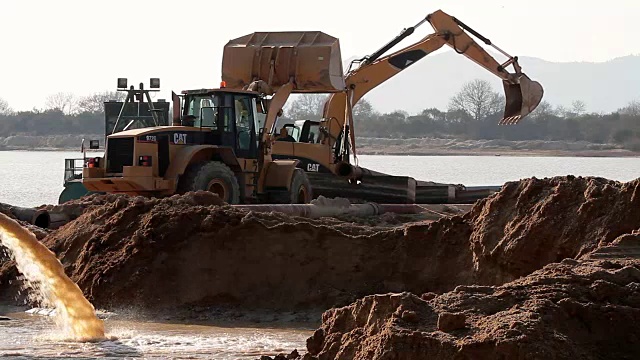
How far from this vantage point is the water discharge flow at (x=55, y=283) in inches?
443

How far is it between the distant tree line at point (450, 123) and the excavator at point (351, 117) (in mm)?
55136

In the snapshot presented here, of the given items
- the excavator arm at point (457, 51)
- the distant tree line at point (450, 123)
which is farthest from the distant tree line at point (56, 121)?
the excavator arm at point (457, 51)

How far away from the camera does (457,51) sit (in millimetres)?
26438

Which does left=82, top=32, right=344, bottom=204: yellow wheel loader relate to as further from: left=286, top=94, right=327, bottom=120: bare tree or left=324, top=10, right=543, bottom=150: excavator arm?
left=286, top=94, right=327, bottom=120: bare tree

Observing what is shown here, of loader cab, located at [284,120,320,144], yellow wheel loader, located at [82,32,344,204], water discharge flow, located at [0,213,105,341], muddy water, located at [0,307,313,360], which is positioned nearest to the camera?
muddy water, located at [0,307,313,360]

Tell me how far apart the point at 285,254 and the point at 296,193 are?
7777 millimetres

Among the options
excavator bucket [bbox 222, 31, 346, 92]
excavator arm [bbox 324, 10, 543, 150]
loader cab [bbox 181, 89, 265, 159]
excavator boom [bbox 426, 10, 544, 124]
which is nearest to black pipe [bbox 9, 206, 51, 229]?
loader cab [bbox 181, 89, 265, 159]

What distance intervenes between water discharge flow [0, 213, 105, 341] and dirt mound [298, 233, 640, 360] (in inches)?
158

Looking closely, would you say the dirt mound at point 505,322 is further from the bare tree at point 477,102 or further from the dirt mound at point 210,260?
the bare tree at point 477,102

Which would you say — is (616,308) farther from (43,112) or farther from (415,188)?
(43,112)

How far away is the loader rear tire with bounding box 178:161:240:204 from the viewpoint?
719 inches

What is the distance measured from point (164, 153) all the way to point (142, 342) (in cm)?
803

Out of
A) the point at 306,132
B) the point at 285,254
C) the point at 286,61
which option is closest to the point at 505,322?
the point at 285,254

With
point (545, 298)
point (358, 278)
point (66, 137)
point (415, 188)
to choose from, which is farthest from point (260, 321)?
point (66, 137)
